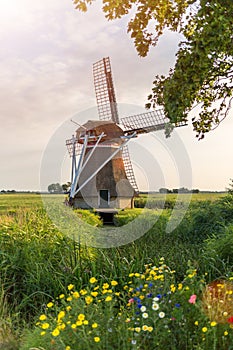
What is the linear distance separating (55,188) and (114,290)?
414 inches

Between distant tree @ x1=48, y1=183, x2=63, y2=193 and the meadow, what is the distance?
2.95m

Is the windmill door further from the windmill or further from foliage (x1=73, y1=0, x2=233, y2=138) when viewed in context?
foliage (x1=73, y1=0, x2=233, y2=138)

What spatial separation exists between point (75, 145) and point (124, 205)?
3.24 metres

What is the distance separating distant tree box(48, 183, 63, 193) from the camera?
15.4 metres

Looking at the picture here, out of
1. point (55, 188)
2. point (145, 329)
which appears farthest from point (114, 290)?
point (55, 188)

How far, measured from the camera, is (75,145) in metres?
19.3

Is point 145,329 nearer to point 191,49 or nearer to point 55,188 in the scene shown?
point 191,49

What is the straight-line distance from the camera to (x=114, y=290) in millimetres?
5473

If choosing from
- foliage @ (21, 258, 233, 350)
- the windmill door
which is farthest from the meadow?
the windmill door

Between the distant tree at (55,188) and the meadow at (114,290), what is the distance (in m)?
2.95

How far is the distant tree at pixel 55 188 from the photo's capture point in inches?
607

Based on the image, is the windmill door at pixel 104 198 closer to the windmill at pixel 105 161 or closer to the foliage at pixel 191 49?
the windmill at pixel 105 161

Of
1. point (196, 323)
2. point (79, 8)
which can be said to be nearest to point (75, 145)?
point (79, 8)

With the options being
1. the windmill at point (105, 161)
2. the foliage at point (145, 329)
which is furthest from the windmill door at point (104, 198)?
the foliage at point (145, 329)
